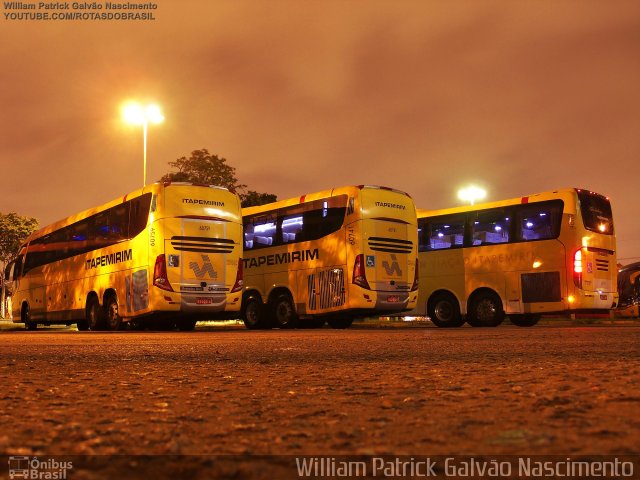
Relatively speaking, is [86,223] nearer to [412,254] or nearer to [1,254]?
[412,254]

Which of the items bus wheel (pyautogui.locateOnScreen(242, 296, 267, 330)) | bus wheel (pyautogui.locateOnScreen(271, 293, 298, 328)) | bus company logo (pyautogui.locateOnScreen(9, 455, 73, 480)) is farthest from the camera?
bus wheel (pyautogui.locateOnScreen(242, 296, 267, 330))

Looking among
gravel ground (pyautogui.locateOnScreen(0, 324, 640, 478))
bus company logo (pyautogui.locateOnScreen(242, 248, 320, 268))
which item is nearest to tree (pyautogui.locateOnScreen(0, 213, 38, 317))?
bus company logo (pyautogui.locateOnScreen(242, 248, 320, 268))

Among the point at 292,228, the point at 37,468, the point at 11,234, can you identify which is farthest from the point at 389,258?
the point at 11,234

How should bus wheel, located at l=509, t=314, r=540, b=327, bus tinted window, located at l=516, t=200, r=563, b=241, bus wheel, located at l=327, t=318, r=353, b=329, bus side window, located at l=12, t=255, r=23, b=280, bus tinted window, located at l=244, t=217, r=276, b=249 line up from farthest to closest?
bus side window, located at l=12, t=255, r=23, b=280
bus tinted window, located at l=244, t=217, r=276, b=249
bus wheel, located at l=509, t=314, r=540, b=327
bus wheel, located at l=327, t=318, r=353, b=329
bus tinted window, located at l=516, t=200, r=563, b=241

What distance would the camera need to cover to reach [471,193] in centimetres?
4094

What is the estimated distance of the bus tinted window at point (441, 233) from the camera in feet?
69.7

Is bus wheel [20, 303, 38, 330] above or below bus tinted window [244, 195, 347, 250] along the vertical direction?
below

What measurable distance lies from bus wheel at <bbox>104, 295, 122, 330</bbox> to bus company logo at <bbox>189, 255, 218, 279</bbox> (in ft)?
9.13

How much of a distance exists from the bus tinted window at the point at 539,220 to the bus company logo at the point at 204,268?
27.3 ft

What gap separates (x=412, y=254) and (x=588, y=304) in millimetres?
4659

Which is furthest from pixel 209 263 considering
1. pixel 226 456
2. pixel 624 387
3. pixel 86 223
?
pixel 226 456

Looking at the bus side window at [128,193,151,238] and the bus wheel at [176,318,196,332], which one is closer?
the bus side window at [128,193,151,238]

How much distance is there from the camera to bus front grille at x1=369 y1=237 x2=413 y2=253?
18094 millimetres

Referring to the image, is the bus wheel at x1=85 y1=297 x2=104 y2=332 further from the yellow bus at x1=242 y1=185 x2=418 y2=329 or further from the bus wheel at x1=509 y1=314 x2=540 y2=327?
the bus wheel at x1=509 y1=314 x2=540 y2=327
